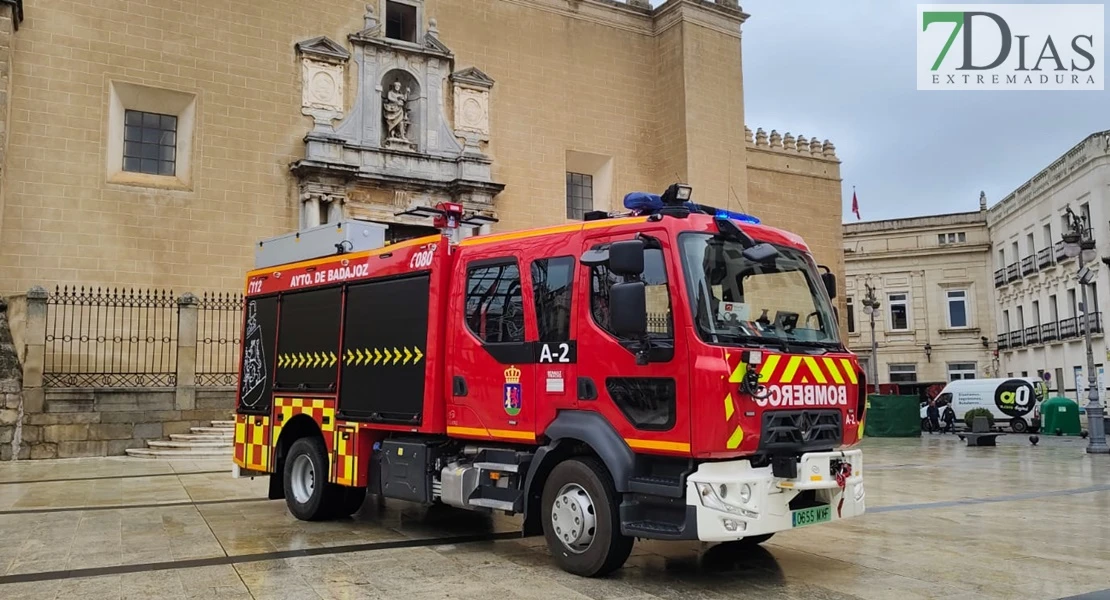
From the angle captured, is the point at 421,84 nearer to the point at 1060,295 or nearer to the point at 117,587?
the point at 117,587

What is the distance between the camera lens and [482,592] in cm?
580

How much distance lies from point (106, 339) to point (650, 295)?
51.4 ft

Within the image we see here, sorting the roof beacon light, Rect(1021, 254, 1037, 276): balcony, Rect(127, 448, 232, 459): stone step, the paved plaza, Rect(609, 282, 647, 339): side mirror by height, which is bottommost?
the paved plaza

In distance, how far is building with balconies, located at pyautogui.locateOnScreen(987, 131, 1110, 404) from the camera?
31.8 m

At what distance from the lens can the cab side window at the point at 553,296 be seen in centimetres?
659

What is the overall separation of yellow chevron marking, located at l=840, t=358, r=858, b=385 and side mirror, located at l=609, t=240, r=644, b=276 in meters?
1.77

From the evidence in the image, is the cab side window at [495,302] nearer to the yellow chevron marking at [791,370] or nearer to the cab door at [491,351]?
the cab door at [491,351]

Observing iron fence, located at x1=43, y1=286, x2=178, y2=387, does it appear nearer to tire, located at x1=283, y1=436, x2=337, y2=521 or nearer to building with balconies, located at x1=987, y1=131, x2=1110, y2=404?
tire, located at x1=283, y1=436, x2=337, y2=521

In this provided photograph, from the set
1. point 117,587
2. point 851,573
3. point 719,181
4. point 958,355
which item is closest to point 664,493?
point 851,573

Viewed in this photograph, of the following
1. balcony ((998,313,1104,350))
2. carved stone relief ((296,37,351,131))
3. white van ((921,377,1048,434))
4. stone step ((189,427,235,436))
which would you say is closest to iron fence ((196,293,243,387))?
stone step ((189,427,235,436))

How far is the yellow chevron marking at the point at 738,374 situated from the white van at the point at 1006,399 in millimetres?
25334

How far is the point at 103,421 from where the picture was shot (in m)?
15.2

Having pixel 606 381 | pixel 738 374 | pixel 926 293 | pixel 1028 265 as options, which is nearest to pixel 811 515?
pixel 738 374

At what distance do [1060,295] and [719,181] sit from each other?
1886 cm
